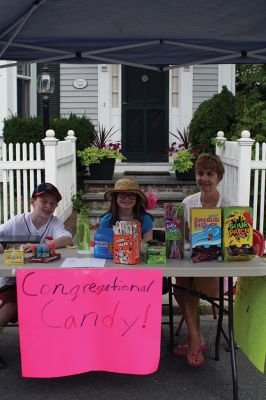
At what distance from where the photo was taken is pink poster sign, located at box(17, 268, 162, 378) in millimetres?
3180

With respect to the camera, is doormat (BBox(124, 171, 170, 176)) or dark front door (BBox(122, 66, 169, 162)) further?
dark front door (BBox(122, 66, 169, 162))

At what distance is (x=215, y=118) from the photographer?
9117 millimetres

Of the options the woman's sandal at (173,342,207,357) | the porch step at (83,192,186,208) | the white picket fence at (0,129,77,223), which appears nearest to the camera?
the woman's sandal at (173,342,207,357)

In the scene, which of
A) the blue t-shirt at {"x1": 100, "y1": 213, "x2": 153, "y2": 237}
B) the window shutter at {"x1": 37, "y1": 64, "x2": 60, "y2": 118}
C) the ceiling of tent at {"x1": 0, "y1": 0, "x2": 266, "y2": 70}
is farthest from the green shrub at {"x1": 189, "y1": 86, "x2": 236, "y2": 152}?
the blue t-shirt at {"x1": 100, "y1": 213, "x2": 153, "y2": 237}

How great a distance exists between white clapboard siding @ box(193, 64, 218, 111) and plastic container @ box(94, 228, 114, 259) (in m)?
7.82

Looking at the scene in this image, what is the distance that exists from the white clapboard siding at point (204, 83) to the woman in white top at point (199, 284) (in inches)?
271

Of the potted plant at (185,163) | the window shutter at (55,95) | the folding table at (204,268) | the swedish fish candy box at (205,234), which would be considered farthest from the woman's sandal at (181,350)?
the window shutter at (55,95)

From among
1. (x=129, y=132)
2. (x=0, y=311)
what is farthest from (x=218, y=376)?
(x=129, y=132)

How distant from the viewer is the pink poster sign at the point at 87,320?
10.4 ft

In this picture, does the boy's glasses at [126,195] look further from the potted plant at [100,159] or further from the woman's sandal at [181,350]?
the potted plant at [100,159]

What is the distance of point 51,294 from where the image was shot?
320 centimetres

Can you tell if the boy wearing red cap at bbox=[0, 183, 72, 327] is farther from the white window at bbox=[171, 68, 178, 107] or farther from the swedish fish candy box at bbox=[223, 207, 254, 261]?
the white window at bbox=[171, 68, 178, 107]

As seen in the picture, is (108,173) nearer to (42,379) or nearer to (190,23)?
(190,23)

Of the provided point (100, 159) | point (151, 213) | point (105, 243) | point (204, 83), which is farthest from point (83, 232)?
point (204, 83)
